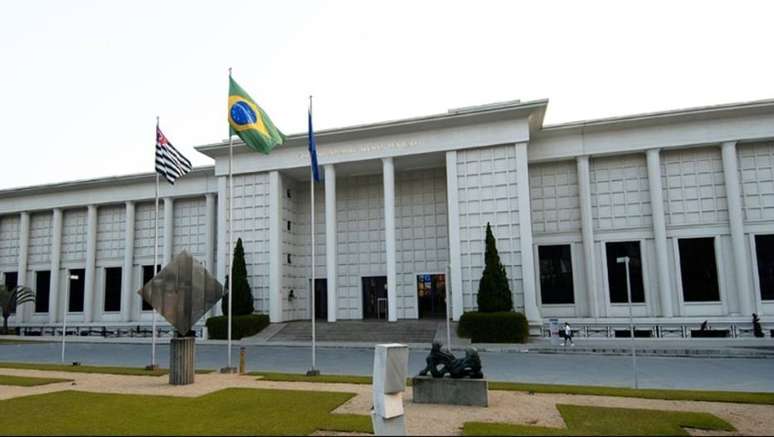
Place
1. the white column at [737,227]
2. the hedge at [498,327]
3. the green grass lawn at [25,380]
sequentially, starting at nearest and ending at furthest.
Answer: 1. the green grass lawn at [25,380]
2. the hedge at [498,327]
3. the white column at [737,227]

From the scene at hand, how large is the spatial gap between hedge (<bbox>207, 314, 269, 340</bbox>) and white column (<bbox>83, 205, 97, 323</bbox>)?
1489 centimetres

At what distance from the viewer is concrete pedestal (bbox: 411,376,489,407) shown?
441 inches

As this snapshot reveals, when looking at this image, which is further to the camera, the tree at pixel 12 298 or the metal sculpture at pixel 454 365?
the tree at pixel 12 298

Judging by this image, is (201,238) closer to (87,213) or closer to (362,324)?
(87,213)

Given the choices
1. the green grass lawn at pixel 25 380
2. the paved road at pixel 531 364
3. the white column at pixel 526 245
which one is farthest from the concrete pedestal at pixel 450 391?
the white column at pixel 526 245

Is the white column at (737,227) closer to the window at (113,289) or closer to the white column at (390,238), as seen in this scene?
the white column at (390,238)

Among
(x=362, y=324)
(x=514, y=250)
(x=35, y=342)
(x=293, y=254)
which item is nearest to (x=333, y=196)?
(x=293, y=254)

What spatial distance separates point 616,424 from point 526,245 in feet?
63.7

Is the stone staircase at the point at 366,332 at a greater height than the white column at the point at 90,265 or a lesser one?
lesser

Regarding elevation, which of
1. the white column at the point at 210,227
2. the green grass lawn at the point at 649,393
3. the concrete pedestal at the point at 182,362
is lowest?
the green grass lawn at the point at 649,393

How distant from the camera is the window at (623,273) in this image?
99.1 ft

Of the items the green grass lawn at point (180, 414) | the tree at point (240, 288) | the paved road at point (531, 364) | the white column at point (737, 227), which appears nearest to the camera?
the green grass lawn at point (180, 414)

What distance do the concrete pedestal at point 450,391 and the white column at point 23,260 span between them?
140 ft

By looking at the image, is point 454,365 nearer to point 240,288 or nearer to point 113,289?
point 240,288
